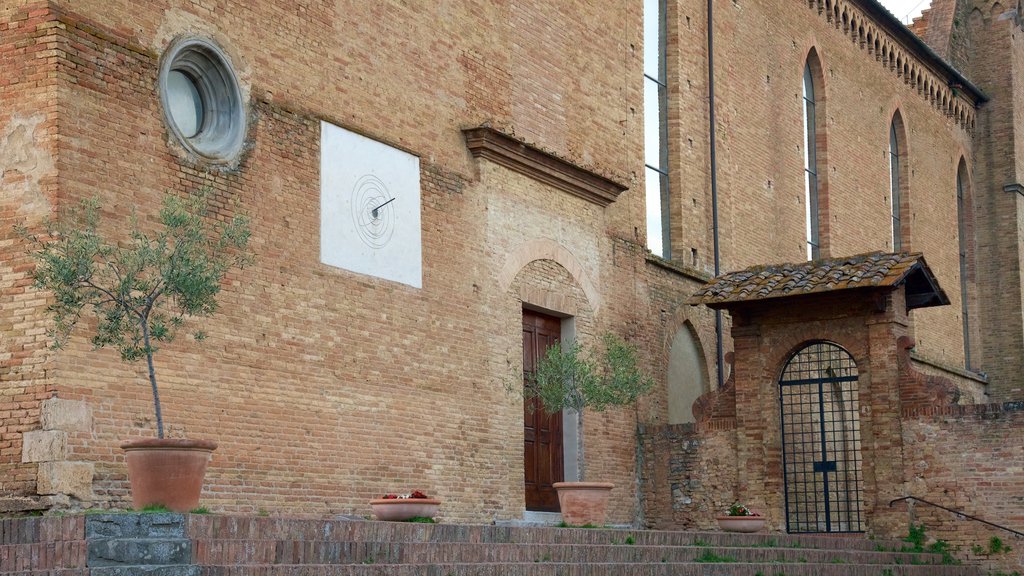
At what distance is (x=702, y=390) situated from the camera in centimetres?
2105

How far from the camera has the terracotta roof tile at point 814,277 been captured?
55.8 feet

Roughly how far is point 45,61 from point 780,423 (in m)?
10.6

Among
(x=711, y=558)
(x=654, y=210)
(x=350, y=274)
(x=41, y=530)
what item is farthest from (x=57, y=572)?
(x=654, y=210)

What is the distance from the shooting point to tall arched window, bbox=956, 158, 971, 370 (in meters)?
33.0

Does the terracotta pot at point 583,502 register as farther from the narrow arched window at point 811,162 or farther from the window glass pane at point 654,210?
the narrow arched window at point 811,162

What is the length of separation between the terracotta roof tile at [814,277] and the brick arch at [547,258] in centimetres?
131

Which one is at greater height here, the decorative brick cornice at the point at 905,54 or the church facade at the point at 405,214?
the decorative brick cornice at the point at 905,54

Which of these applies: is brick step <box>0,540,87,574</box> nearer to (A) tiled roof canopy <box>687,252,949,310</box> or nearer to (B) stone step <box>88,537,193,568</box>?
(B) stone step <box>88,537,193,568</box>

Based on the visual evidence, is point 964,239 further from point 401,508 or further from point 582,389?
point 401,508

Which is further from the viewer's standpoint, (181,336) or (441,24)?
(441,24)

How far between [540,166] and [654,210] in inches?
172

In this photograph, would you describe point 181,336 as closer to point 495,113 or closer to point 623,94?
point 495,113

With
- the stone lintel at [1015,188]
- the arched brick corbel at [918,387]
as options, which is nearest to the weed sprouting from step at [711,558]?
the arched brick corbel at [918,387]

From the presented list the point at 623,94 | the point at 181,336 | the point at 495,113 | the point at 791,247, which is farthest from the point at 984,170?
the point at 181,336
